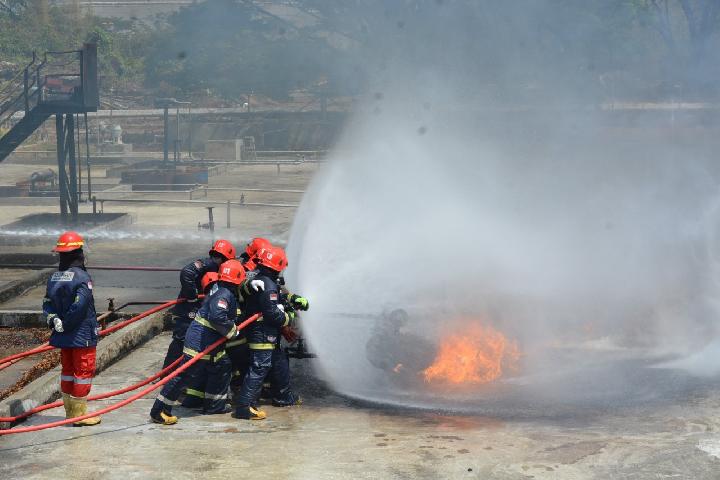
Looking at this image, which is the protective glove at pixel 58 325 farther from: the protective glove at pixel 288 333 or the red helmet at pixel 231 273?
the protective glove at pixel 288 333

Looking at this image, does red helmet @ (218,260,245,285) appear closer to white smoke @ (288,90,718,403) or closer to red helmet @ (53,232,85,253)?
red helmet @ (53,232,85,253)

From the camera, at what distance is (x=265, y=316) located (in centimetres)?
840

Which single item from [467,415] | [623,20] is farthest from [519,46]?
[467,415]

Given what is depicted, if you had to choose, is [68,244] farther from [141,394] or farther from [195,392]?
[195,392]

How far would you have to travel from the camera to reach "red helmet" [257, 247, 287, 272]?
8.46 m

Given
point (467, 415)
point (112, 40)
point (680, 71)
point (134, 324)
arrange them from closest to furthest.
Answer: point (467, 415)
point (134, 324)
point (680, 71)
point (112, 40)

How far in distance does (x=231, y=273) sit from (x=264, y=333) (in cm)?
67

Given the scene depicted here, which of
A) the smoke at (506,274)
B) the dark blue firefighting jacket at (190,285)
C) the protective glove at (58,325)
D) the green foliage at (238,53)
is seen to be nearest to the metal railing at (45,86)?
the green foliage at (238,53)

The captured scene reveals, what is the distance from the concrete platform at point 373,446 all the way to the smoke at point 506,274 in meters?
0.84

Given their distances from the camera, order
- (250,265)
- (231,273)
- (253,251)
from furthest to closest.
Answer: (250,265), (253,251), (231,273)

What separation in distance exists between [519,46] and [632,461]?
21.1m

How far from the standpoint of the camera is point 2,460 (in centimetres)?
715

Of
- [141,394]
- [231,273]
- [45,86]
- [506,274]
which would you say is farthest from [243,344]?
[45,86]

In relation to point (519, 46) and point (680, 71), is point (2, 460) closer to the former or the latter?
point (680, 71)
